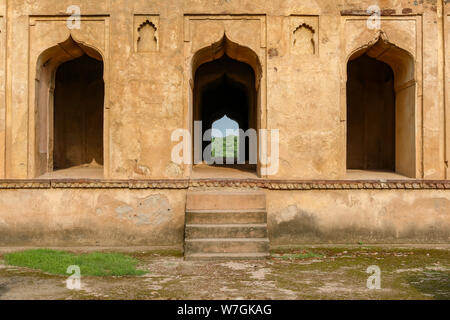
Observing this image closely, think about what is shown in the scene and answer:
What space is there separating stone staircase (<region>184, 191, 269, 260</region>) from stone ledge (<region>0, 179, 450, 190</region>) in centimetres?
30

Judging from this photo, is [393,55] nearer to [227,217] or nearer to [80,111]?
[227,217]

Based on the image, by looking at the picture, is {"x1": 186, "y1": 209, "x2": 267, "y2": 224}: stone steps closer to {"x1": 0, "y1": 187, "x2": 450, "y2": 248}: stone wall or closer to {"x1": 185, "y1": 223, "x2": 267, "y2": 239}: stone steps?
{"x1": 185, "y1": 223, "x2": 267, "y2": 239}: stone steps

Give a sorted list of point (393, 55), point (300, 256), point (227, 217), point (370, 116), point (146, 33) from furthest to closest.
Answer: point (370, 116) → point (393, 55) → point (146, 33) → point (227, 217) → point (300, 256)

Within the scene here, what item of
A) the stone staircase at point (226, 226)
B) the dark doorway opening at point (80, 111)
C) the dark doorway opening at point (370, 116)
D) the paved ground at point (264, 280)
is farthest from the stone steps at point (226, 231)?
the dark doorway opening at point (80, 111)

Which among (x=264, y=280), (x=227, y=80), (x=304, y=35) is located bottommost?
(x=264, y=280)

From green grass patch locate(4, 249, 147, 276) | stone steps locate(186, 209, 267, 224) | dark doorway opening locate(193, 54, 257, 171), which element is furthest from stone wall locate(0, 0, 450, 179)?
dark doorway opening locate(193, 54, 257, 171)

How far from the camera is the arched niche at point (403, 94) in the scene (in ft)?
22.2

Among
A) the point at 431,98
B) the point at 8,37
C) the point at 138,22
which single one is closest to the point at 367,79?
the point at 431,98

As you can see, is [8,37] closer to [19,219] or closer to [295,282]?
[19,219]

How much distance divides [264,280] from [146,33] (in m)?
4.48

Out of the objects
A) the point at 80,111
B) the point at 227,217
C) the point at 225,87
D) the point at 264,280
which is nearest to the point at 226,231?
the point at 227,217

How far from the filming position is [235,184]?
20.7ft

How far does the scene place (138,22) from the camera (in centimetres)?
668

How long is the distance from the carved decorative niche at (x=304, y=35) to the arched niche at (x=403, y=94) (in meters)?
0.69
